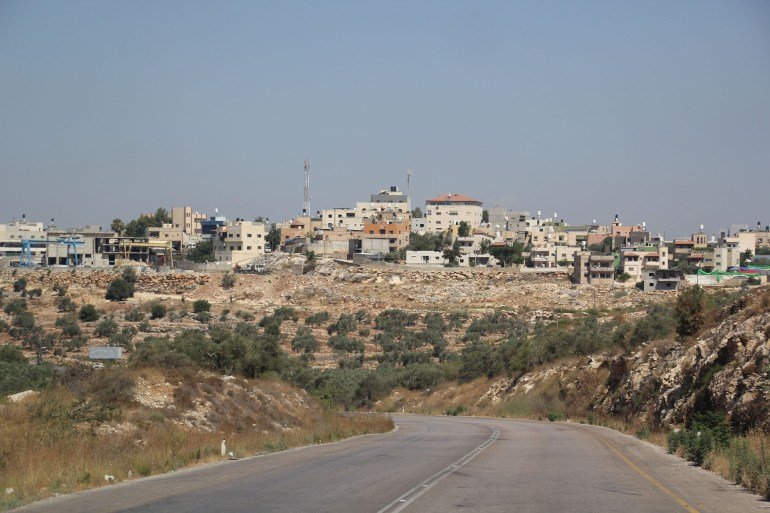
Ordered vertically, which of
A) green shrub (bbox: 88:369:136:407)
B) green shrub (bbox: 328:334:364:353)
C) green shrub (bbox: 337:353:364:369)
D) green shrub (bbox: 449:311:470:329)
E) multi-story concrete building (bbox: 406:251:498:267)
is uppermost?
multi-story concrete building (bbox: 406:251:498:267)

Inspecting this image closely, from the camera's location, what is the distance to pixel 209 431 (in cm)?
2980

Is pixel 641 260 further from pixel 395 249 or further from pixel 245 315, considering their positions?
pixel 245 315

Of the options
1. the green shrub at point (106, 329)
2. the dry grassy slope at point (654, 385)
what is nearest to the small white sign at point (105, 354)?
the dry grassy slope at point (654, 385)

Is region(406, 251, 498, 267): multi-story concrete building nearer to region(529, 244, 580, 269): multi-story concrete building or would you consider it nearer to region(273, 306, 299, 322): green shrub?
region(529, 244, 580, 269): multi-story concrete building

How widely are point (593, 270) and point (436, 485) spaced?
10990cm

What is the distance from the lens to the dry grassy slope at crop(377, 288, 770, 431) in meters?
25.8

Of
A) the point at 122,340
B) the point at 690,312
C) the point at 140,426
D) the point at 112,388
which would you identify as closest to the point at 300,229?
the point at 122,340

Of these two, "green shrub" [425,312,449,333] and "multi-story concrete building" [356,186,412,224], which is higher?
"multi-story concrete building" [356,186,412,224]

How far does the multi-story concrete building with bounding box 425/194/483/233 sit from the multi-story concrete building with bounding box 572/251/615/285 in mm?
63472

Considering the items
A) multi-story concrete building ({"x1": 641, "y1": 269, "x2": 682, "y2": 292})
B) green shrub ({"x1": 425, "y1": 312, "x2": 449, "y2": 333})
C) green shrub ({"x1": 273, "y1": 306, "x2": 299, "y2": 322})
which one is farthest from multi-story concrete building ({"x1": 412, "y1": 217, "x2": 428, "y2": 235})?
green shrub ({"x1": 273, "y1": 306, "x2": 299, "y2": 322})

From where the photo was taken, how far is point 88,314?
288 feet

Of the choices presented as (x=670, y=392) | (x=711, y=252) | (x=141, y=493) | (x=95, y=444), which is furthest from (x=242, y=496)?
(x=711, y=252)

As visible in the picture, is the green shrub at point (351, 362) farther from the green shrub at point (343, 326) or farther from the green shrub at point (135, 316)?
the green shrub at point (135, 316)

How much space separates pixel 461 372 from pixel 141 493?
50876 mm
